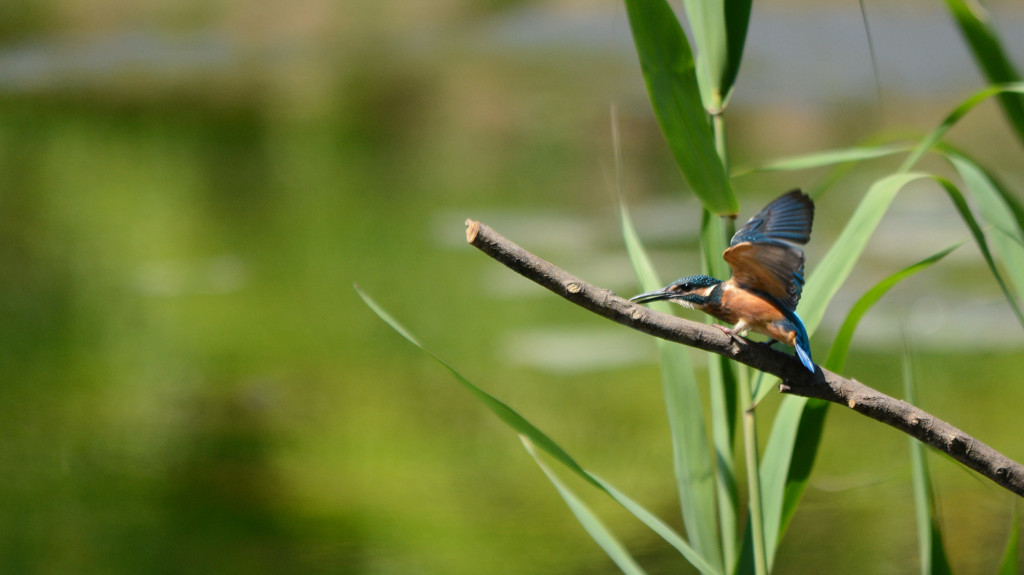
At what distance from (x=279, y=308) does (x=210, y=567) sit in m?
0.38

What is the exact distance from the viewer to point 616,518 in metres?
0.86

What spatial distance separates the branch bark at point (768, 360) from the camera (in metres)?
0.17

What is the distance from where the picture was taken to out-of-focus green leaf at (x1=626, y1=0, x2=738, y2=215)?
0.23 m

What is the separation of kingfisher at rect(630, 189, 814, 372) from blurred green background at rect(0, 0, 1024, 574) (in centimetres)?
66

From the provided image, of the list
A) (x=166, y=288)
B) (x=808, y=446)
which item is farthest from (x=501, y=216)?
(x=808, y=446)

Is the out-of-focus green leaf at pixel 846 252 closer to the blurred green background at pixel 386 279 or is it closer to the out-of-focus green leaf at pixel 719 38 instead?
the out-of-focus green leaf at pixel 719 38

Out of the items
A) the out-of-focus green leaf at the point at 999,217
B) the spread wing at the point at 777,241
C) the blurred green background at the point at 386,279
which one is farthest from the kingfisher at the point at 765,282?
the blurred green background at the point at 386,279

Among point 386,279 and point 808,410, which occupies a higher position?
point 808,410

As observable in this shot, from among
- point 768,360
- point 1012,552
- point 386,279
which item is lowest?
point 386,279

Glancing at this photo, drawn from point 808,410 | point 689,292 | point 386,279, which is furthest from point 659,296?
point 386,279

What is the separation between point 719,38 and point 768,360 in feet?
0.37

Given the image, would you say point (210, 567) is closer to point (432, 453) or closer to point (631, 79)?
point (432, 453)

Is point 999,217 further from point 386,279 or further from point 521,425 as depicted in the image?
point 386,279

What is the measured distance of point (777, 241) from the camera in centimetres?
18
